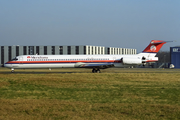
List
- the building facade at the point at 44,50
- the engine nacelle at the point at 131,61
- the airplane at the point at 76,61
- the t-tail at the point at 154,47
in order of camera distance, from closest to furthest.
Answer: the airplane at the point at 76,61
the engine nacelle at the point at 131,61
the t-tail at the point at 154,47
the building facade at the point at 44,50

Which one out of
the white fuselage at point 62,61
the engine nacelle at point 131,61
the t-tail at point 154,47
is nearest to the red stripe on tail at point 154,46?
the t-tail at point 154,47

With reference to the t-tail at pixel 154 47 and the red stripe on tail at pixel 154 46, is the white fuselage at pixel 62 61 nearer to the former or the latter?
the t-tail at pixel 154 47

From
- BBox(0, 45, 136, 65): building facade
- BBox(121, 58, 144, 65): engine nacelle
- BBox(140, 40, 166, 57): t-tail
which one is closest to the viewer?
BBox(121, 58, 144, 65): engine nacelle

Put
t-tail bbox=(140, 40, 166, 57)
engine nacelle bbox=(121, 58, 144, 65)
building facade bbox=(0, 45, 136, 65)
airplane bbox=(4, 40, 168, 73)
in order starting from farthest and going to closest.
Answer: building facade bbox=(0, 45, 136, 65) < t-tail bbox=(140, 40, 166, 57) < engine nacelle bbox=(121, 58, 144, 65) < airplane bbox=(4, 40, 168, 73)

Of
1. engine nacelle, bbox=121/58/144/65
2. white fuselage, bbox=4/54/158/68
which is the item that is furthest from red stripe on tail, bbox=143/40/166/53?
white fuselage, bbox=4/54/158/68

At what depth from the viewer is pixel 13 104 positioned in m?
12.7

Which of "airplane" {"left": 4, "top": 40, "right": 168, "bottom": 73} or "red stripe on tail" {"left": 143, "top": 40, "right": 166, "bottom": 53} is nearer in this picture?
"airplane" {"left": 4, "top": 40, "right": 168, "bottom": 73}

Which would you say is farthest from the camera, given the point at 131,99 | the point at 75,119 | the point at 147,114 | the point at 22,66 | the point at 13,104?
the point at 22,66

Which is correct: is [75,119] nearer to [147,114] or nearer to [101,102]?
[147,114]

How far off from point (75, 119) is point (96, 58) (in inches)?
1225

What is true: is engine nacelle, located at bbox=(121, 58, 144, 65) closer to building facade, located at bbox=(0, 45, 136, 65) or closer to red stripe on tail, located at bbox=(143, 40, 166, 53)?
red stripe on tail, located at bbox=(143, 40, 166, 53)

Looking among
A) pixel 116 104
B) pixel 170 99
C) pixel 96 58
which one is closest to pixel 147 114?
pixel 116 104

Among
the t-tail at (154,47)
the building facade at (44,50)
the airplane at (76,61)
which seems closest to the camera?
the airplane at (76,61)

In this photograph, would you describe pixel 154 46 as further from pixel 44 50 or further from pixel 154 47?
pixel 44 50
